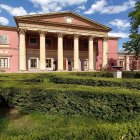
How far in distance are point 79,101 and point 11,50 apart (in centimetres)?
3498

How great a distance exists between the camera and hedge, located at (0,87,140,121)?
7.78m

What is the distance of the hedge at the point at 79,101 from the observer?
778 cm

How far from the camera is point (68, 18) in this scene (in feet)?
137

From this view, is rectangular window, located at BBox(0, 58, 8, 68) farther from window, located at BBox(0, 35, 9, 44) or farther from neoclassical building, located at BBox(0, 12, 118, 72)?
window, located at BBox(0, 35, 9, 44)

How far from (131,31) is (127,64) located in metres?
20.1

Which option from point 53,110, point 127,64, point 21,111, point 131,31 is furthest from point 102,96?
point 127,64

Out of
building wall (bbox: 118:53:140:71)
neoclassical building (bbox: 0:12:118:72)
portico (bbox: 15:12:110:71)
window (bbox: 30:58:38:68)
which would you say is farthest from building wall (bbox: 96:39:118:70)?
window (bbox: 30:58:38:68)

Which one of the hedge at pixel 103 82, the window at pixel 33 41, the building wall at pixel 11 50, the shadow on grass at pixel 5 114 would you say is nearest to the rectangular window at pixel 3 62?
the building wall at pixel 11 50

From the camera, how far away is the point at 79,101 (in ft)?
27.3

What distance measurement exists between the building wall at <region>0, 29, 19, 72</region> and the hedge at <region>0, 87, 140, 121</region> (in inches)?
1287

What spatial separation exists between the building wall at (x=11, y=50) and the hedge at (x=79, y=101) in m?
32.7

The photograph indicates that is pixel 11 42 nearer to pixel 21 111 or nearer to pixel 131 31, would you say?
pixel 131 31

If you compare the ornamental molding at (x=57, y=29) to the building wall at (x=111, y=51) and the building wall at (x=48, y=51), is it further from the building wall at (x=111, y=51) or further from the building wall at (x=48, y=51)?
the building wall at (x=111, y=51)

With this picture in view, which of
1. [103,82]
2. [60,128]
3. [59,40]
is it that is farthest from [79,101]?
[59,40]
